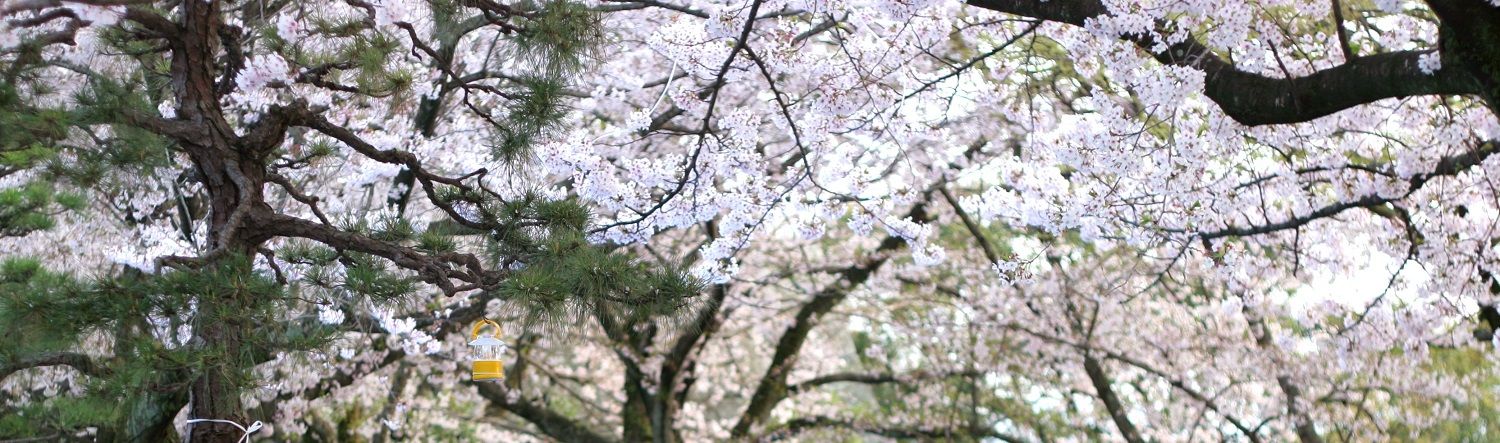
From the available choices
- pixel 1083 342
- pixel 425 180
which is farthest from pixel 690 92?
pixel 1083 342

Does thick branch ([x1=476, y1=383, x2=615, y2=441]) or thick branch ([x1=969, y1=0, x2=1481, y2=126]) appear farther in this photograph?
thick branch ([x1=476, y1=383, x2=615, y2=441])

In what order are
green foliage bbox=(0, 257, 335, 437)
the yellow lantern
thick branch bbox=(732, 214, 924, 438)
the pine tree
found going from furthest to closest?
1. thick branch bbox=(732, 214, 924, 438)
2. the yellow lantern
3. the pine tree
4. green foliage bbox=(0, 257, 335, 437)

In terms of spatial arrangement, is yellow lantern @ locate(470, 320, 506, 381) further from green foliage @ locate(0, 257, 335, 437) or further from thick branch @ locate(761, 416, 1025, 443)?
thick branch @ locate(761, 416, 1025, 443)

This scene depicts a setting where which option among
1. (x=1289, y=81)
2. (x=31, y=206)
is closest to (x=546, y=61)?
(x=1289, y=81)

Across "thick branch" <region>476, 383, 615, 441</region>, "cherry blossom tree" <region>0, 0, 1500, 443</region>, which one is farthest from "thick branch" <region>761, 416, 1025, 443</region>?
"thick branch" <region>476, 383, 615, 441</region>

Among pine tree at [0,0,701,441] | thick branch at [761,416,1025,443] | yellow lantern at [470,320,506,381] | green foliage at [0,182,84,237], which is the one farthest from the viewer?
thick branch at [761,416,1025,443]

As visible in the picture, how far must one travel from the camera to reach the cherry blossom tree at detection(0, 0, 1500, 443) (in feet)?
9.37

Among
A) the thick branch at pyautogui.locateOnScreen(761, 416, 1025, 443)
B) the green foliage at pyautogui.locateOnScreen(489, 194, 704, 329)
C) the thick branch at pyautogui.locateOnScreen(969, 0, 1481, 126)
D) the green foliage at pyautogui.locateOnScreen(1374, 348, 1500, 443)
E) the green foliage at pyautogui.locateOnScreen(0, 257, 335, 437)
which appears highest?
the green foliage at pyautogui.locateOnScreen(1374, 348, 1500, 443)

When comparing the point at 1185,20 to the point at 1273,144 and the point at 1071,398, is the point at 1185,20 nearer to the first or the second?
the point at 1273,144

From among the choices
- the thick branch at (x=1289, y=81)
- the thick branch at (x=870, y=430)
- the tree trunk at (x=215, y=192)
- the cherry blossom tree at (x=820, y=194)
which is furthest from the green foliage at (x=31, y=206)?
the thick branch at (x=870, y=430)

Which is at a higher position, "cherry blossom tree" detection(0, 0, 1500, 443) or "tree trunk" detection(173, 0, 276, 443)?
"cherry blossom tree" detection(0, 0, 1500, 443)

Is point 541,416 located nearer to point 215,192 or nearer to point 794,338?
point 794,338

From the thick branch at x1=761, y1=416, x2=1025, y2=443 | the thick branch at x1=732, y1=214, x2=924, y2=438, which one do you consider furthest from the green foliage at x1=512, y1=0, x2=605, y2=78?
the thick branch at x1=761, y1=416, x2=1025, y2=443

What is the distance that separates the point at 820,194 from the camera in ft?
17.4
